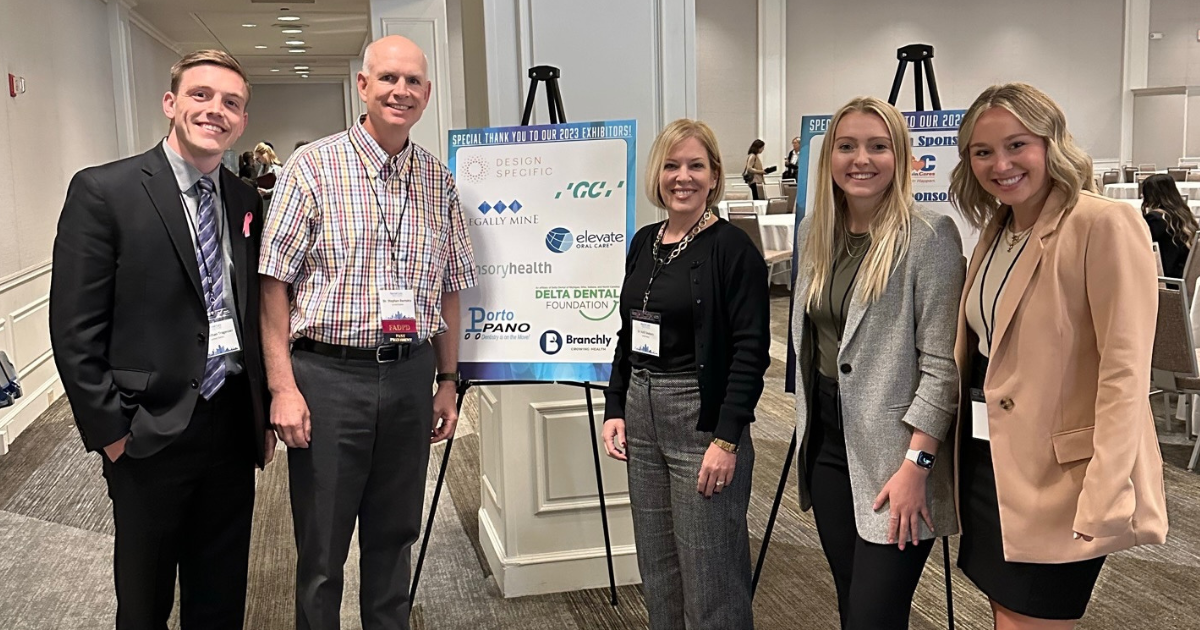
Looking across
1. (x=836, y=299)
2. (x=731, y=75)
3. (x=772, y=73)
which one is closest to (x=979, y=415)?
(x=836, y=299)

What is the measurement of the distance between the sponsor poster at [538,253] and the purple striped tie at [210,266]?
84 centimetres

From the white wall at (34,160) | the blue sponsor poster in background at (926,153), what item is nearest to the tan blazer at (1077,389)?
the blue sponsor poster in background at (926,153)

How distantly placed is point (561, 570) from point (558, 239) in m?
1.26

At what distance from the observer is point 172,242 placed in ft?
6.89

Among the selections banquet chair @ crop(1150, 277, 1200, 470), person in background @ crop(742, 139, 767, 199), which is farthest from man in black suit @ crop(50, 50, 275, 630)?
person in background @ crop(742, 139, 767, 199)

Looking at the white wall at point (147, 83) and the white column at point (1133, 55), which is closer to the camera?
the white wall at point (147, 83)

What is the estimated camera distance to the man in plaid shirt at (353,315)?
2.28 meters

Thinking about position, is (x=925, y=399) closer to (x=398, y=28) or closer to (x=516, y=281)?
(x=516, y=281)

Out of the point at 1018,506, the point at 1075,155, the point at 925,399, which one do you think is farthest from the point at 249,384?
the point at 1075,155

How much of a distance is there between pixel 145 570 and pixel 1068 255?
2.07 m

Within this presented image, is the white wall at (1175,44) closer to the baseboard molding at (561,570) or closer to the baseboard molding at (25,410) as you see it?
the baseboard molding at (561,570)

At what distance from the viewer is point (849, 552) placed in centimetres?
206

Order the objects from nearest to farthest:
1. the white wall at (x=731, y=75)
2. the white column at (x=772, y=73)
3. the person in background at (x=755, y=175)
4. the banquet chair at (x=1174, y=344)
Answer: the banquet chair at (x=1174, y=344)
the person in background at (x=755, y=175)
the white wall at (x=731, y=75)
the white column at (x=772, y=73)

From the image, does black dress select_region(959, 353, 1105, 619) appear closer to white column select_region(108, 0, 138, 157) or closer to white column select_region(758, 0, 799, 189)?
white column select_region(108, 0, 138, 157)
